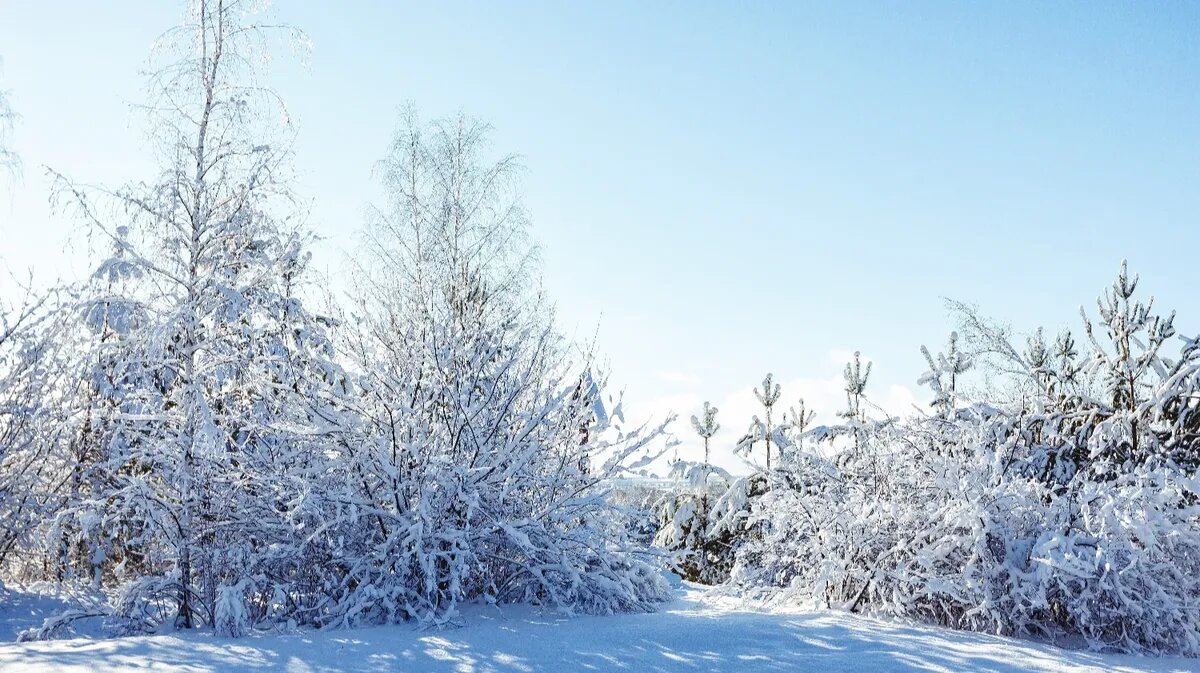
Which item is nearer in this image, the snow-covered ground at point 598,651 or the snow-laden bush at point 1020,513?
the snow-covered ground at point 598,651

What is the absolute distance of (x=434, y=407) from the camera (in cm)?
651

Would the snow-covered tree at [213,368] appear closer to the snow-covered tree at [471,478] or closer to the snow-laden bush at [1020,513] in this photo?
the snow-covered tree at [471,478]

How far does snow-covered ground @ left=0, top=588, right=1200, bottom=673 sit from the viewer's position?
14.0 ft

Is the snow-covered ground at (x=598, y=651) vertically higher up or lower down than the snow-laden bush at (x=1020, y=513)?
lower down

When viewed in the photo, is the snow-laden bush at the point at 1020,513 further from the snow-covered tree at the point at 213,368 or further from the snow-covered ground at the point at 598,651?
the snow-covered tree at the point at 213,368

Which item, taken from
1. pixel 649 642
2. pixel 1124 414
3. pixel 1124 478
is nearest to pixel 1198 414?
pixel 1124 414

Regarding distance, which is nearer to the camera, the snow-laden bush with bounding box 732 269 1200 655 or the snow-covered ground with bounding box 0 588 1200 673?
the snow-covered ground with bounding box 0 588 1200 673

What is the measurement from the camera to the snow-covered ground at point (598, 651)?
4.27m

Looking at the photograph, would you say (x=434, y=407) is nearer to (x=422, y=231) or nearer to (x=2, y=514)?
(x=2, y=514)

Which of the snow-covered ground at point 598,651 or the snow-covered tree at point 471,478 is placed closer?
the snow-covered ground at point 598,651

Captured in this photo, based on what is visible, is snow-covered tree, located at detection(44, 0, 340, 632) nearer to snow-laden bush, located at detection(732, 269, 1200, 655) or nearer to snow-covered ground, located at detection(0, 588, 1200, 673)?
snow-covered ground, located at detection(0, 588, 1200, 673)

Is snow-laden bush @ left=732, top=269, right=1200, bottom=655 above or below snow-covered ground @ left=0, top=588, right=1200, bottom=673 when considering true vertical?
above

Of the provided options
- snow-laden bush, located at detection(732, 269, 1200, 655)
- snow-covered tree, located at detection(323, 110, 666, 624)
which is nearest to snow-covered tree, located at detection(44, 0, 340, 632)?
snow-covered tree, located at detection(323, 110, 666, 624)

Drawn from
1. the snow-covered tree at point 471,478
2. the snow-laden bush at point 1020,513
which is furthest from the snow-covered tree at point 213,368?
the snow-laden bush at point 1020,513
